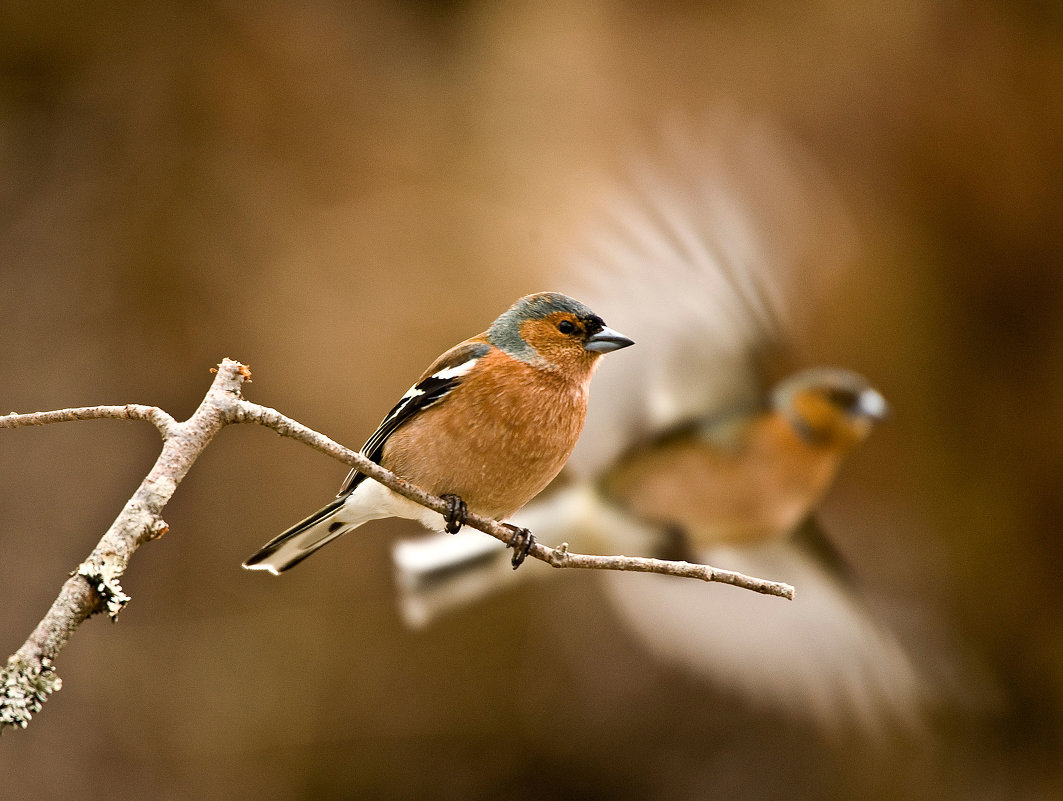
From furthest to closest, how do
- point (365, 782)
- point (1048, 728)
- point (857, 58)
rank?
A: point (857, 58)
point (1048, 728)
point (365, 782)

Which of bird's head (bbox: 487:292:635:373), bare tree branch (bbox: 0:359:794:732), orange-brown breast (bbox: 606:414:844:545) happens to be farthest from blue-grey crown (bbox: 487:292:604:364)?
orange-brown breast (bbox: 606:414:844:545)

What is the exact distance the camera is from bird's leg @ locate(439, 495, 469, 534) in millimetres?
1391

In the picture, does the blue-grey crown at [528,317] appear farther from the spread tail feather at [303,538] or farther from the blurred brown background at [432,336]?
the blurred brown background at [432,336]

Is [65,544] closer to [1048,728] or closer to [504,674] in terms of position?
[504,674]

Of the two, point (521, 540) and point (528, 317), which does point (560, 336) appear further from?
point (521, 540)

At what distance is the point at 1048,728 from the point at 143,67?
5.01m

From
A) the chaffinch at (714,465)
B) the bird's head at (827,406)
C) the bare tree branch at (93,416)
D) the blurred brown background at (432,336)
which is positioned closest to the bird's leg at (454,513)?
the bare tree branch at (93,416)

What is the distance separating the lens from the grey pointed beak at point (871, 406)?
2791mm

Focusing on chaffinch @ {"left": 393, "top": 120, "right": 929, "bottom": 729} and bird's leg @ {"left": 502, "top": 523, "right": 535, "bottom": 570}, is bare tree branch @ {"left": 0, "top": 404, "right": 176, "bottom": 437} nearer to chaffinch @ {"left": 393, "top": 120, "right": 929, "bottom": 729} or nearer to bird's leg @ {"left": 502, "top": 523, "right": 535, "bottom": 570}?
bird's leg @ {"left": 502, "top": 523, "right": 535, "bottom": 570}

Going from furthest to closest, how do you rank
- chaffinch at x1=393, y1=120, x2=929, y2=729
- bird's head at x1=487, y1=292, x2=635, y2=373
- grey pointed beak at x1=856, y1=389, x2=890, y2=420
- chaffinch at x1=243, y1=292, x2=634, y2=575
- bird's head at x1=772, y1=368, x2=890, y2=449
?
1. bird's head at x1=772, y1=368, x2=890, y2=449
2. grey pointed beak at x1=856, y1=389, x2=890, y2=420
3. chaffinch at x1=393, y1=120, x2=929, y2=729
4. bird's head at x1=487, y1=292, x2=635, y2=373
5. chaffinch at x1=243, y1=292, x2=634, y2=575

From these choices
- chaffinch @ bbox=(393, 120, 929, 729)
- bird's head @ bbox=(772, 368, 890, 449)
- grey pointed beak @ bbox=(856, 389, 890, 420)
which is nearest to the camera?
chaffinch @ bbox=(393, 120, 929, 729)

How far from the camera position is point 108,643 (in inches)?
132

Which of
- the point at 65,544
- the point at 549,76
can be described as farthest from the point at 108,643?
the point at 549,76

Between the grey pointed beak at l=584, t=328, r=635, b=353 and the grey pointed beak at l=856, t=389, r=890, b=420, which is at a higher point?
the grey pointed beak at l=584, t=328, r=635, b=353
